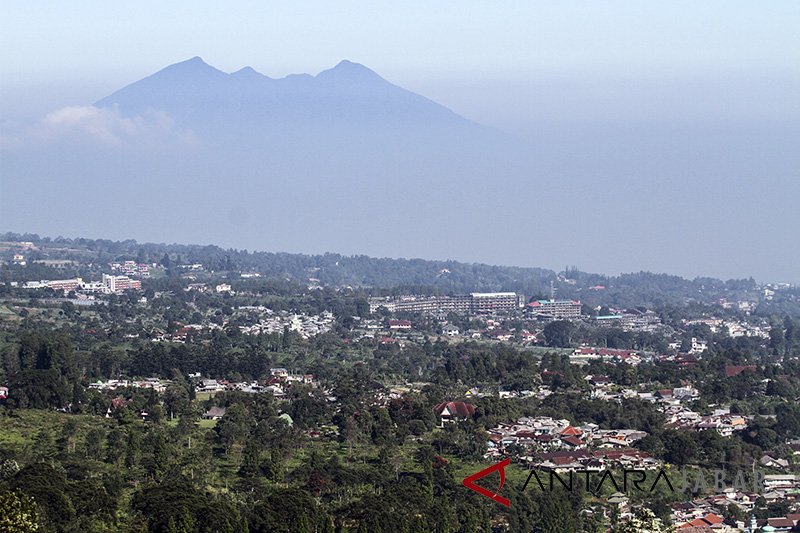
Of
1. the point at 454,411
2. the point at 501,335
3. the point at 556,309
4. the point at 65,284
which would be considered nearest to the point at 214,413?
the point at 454,411

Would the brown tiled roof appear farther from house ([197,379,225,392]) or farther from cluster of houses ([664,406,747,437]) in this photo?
house ([197,379,225,392])

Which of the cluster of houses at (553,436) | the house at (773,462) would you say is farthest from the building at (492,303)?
the house at (773,462)

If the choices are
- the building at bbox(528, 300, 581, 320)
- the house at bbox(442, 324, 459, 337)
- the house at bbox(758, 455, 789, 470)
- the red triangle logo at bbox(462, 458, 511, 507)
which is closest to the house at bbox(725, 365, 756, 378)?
the house at bbox(758, 455, 789, 470)

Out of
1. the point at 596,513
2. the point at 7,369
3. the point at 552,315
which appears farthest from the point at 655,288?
the point at 596,513

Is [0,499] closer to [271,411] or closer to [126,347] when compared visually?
[271,411]

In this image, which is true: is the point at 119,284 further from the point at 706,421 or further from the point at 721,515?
the point at 721,515
